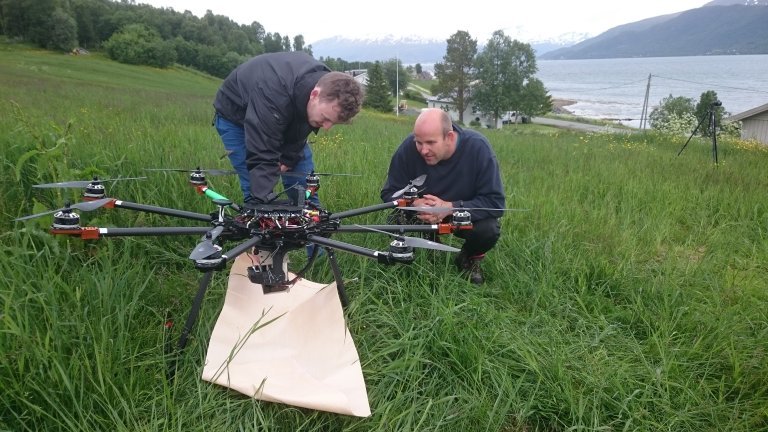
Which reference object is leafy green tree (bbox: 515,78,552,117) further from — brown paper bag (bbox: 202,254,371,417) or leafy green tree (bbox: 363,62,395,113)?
brown paper bag (bbox: 202,254,371,417)

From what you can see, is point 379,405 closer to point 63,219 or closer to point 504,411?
point 504,411

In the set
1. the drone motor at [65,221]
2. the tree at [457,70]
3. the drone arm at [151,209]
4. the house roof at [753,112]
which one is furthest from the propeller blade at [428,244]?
the tree at [457,70]

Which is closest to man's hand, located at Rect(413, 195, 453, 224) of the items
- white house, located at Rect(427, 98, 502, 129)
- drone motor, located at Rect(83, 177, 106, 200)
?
drone motor, located at Rect(83, 177, 106, 200)

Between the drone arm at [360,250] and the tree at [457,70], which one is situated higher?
the tree at [457,70]

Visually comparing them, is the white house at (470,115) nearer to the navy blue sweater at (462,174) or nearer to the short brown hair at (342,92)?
the navy blue sweater at (462,174)

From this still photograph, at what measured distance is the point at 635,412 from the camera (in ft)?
7.02

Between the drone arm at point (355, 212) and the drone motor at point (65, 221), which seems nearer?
the drone motor at point (65, 221)

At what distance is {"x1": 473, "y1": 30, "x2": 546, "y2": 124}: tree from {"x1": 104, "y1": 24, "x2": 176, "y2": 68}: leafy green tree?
39.5 metres

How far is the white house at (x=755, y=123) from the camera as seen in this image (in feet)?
86.3

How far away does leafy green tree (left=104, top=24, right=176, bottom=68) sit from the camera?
53.7 metres

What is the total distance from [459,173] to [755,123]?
32.5m

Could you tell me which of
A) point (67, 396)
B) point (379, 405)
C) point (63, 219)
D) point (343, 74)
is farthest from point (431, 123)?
point (67, 396)

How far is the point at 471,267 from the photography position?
11.1 ft

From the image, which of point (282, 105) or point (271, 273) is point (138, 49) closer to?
point (282, 105)
